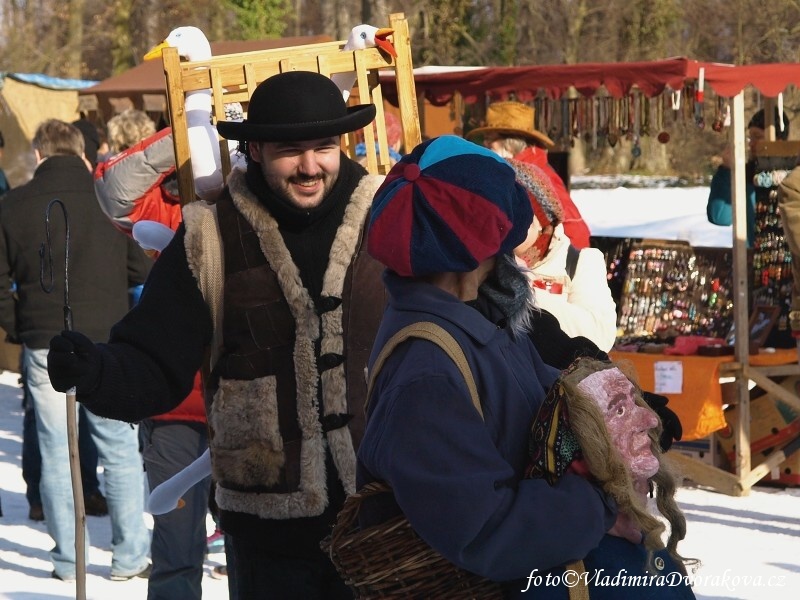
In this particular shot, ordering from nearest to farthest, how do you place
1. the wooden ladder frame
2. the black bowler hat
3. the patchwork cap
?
the patchwork cap
the black bowler hat
the wooden ladder frame

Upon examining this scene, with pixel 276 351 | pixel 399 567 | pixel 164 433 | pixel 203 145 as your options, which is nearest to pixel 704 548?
pixel 164 433

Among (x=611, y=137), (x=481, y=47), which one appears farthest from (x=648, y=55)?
(x=611, y=137)

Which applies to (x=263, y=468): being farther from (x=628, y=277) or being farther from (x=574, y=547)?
Answer: (x=628, y=277)

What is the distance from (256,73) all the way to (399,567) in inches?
69.6

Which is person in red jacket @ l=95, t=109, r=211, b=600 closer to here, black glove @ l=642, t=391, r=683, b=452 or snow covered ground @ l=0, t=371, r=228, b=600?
snow covered ground @ l=0, t=371, r=228, b=600

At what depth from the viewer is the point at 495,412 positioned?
6.32 ft

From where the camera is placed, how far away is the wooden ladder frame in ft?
10.6

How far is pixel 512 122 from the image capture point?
6785 mm

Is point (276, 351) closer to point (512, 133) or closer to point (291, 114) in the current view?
point (291, 114)

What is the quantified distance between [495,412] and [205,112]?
1.64 meters

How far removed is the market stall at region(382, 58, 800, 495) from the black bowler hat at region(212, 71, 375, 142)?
4.36 metres

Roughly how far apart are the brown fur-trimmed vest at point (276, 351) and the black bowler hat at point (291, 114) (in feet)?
0.66

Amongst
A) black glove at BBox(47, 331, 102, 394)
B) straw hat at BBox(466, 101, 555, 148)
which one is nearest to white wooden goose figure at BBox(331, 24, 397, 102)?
black glove at BBox(47, 331, 102, 394)

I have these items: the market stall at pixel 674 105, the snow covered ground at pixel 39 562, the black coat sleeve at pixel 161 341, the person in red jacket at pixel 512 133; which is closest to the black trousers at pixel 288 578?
the black coat sleeve at pixel 161 341
